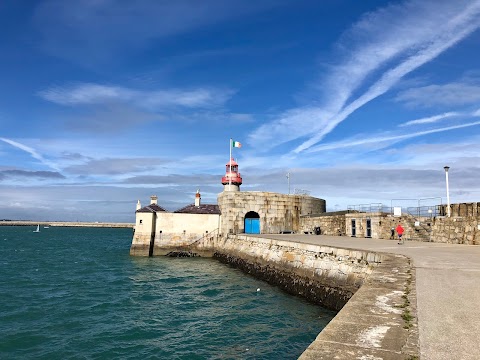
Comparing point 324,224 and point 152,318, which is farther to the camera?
point 324,224

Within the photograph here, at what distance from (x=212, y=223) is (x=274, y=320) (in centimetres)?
1974

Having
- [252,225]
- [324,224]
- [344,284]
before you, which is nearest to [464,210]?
[344,284]

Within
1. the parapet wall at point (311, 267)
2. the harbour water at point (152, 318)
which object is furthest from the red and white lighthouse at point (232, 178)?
the harbour water at point (152, 318)

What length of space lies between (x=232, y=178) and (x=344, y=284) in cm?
2485

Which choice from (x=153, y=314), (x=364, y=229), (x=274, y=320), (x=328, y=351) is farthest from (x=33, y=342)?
(x=364, y=229)

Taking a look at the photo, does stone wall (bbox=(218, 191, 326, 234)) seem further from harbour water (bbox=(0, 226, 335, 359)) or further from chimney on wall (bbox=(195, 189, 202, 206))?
harbour water (bbox=(0, 226, 335, 359))

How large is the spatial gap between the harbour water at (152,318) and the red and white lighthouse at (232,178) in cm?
1636

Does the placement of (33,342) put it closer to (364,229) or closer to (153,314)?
(153,314)

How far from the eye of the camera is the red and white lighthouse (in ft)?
120

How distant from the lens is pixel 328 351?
3.72 m

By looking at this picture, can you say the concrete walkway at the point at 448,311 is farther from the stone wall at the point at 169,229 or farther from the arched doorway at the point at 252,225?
the stone wall at the point at 169,229

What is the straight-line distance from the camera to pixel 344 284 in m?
12.5

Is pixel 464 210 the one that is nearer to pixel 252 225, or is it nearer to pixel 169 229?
pixel 252 225

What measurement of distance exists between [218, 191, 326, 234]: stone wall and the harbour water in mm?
9732
